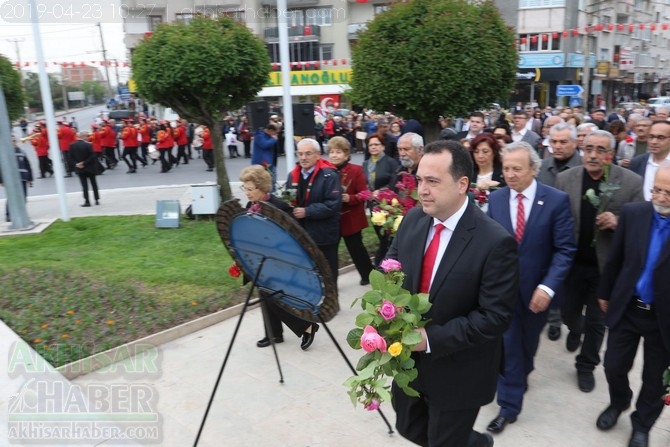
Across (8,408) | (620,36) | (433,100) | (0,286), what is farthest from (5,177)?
(620,36)

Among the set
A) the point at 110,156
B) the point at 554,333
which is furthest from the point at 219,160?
the point at 110,156

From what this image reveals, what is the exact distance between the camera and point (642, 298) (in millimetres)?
3191

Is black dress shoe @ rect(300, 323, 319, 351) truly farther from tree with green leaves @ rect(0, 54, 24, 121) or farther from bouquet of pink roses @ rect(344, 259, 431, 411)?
tree with green leaves @ rect(0, 54, 24, 121)

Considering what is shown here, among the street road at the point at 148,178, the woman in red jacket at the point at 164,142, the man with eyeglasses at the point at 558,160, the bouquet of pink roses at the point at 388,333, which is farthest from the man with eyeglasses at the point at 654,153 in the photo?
the woman in red jacket at the point at 164,142

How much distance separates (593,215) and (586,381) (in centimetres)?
131

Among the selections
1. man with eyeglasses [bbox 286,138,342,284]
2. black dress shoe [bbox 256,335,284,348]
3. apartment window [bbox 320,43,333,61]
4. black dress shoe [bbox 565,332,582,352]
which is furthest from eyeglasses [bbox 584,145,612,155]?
apartment window [bbox 320,43,333,61]

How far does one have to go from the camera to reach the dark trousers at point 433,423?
2.53 m

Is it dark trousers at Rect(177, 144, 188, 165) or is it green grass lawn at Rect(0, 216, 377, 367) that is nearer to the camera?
green grass lawn at Rect(0, 216, 377, 367)

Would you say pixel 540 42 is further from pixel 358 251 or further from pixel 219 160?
pixel 358 251

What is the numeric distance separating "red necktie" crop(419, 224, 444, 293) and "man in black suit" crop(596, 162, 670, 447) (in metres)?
1.49

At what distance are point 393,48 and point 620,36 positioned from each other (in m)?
51.1

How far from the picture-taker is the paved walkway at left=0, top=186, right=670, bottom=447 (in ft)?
11.7

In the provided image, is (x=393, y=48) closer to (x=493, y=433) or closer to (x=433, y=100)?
(x=433, y=100)

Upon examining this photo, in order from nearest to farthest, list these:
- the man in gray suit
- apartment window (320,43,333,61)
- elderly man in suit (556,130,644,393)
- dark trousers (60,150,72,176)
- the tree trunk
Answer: elderly man in suit (556,130,644,393) → the man in gray suit → the tree trunk → dark trousers (60,150,72,176) → apartment window (320,43,333,61)
